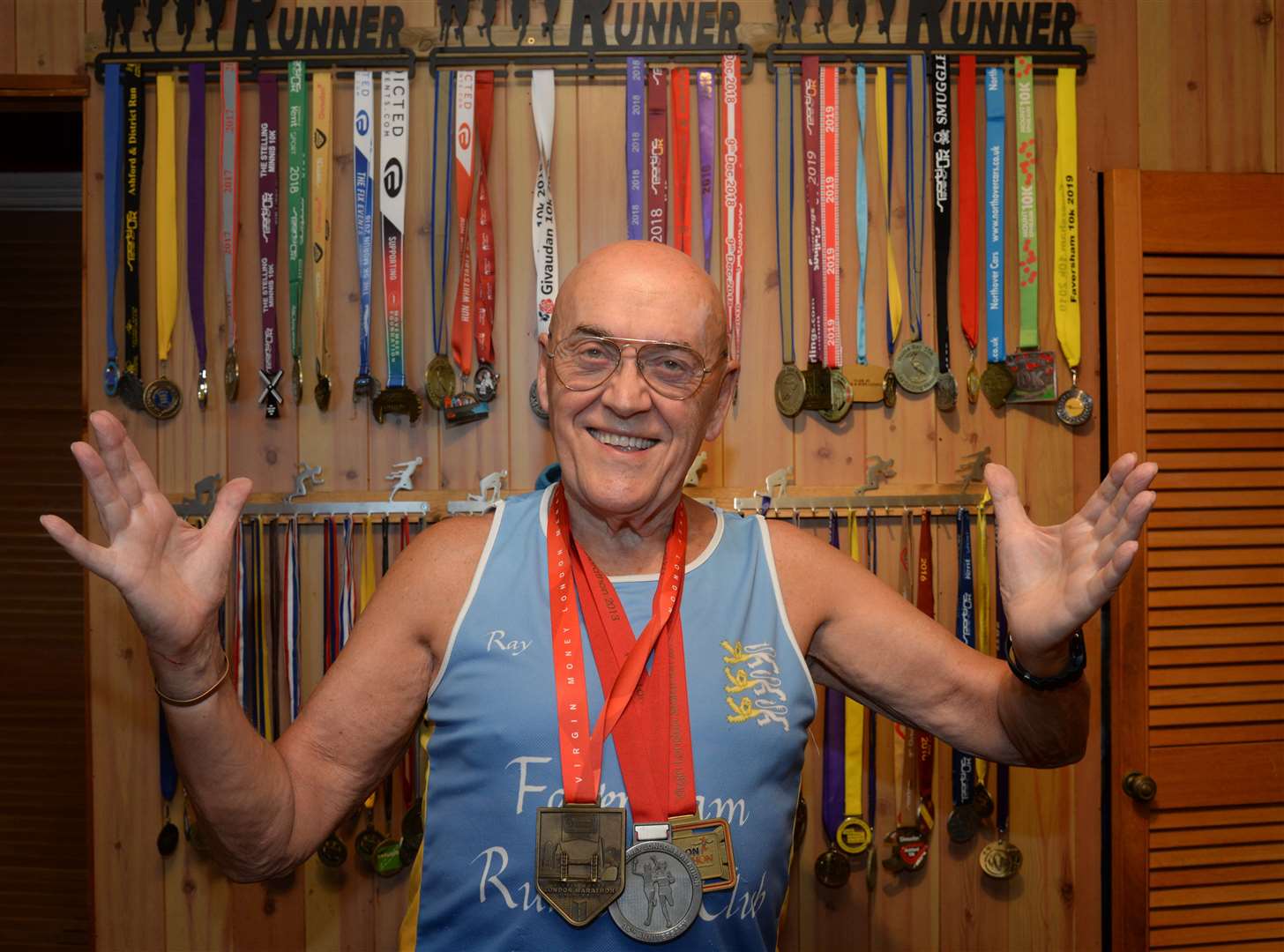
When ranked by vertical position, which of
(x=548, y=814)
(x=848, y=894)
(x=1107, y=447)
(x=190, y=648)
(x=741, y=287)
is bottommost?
(x=848, y=894)

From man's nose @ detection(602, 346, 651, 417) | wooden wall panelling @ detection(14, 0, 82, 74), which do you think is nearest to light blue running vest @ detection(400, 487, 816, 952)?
man's nose @ detection(602, 346, 651, 417)

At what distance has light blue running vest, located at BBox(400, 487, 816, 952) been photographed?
3.99ft

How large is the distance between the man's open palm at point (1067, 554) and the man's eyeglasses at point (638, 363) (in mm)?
433

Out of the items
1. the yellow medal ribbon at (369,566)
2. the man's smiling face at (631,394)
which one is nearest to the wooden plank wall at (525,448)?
the yellow medal ribbon at (369,566)

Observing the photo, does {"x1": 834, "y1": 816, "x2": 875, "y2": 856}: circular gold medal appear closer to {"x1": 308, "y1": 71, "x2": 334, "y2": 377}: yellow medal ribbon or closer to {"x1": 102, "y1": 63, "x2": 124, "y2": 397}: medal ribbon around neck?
{"x1": 308, "y1": 71, "x2": 334, "y2": 377}: yellow medal ribbon

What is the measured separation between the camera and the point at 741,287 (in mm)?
2105

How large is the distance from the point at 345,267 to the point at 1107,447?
1.87m

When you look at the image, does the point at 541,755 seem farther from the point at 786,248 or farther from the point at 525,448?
the point at 786,248

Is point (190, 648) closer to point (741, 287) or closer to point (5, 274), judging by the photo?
point (741, 287)

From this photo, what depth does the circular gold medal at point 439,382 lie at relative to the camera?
82.8 inches

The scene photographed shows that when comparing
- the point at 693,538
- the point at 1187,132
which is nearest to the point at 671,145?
the point at 693,538

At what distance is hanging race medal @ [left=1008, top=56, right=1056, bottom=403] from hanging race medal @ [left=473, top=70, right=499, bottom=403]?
1233 mm

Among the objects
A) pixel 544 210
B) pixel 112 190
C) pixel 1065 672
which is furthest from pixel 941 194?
pixel 112 190

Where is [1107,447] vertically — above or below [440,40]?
below
